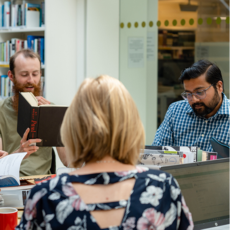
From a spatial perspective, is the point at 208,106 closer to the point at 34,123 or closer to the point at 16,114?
the point at 34,123

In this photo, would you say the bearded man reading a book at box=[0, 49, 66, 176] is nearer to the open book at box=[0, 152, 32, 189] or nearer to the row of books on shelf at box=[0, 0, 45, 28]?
the open book at box=[0, 152, 32, 189]

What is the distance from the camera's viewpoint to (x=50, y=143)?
6.09 ft

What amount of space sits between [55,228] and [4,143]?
1.67 m

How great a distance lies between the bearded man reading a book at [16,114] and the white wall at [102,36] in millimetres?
1446

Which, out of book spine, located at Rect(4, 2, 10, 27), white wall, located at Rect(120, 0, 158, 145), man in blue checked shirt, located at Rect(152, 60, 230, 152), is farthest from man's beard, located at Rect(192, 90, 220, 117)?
book spine, located at Rect(4, 2, 10, 27)

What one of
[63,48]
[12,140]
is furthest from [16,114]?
[63,48]

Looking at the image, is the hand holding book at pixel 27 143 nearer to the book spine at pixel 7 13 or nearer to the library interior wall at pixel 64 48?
the library interior wall at pixel 64 48

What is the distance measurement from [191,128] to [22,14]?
7.42ft

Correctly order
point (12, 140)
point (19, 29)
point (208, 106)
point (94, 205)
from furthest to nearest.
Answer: point (19, 29) < point (12, 140) < point (208, 106) < point (94, 205)

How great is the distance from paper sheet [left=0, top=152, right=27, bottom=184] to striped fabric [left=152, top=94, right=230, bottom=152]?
1119mm

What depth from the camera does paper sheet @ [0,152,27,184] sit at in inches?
62.4

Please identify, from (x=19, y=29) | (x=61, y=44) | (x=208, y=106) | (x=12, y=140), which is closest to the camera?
(x=208, y=106)

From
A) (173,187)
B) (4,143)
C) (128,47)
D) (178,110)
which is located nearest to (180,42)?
(128,47)

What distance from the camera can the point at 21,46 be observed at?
3604mm
